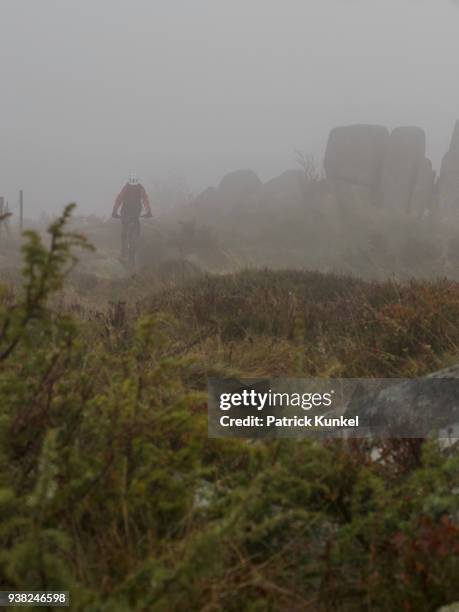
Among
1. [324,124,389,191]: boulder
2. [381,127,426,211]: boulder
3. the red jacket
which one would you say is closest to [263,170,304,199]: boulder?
[324,124,389,191]: boulder

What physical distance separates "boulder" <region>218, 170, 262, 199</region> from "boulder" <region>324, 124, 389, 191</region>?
4856 mm

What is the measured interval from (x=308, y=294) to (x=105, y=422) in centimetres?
676

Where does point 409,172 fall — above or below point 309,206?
above

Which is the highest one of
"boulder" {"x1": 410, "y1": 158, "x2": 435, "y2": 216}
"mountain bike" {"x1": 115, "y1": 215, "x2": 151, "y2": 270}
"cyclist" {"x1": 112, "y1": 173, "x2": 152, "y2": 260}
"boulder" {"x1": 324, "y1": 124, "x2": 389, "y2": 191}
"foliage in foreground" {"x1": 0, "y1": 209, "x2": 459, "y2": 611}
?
"boulder" {"x1": 324, "y1": 124, "x2": 389, "y2": 191}

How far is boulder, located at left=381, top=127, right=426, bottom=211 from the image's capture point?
42213 millimetres

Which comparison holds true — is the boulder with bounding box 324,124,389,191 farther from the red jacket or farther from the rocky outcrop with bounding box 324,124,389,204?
the red jacket

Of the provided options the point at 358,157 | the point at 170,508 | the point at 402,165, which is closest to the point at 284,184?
the point at 358,157

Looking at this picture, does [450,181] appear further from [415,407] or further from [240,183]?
[415,407]

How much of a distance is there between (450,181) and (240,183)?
1408 cm

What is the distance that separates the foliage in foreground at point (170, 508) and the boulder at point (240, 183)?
132ft

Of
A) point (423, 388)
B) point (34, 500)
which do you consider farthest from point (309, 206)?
point (34, 500)

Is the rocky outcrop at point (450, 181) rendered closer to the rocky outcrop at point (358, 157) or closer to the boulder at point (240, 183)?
the rocky outcrop at point (358, 157)

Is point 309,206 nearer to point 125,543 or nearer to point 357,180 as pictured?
point 357,180

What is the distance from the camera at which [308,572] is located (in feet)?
6.54
